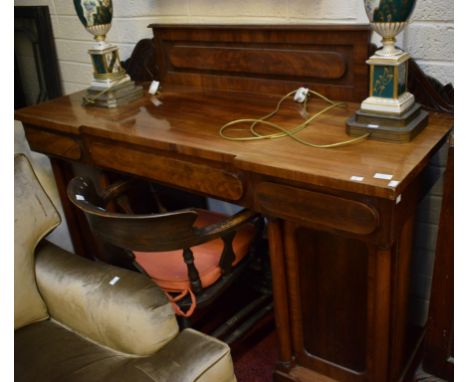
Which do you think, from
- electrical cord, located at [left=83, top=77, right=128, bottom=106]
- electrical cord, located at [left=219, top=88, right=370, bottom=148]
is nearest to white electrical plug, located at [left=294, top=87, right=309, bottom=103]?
electrical cord, located at [left=219, top=88, right=370, bottom=148]

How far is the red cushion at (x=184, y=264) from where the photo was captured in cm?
141

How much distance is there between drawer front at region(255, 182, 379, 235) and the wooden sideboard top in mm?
40

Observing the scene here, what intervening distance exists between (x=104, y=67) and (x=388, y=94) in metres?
0.99

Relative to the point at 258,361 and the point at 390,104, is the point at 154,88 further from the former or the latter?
the point at 258,361

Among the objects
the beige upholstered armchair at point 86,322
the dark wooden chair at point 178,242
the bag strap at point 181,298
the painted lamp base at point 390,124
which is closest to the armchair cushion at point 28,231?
the beige upholstered armchair at point 86,322

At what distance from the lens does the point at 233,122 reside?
1409mm

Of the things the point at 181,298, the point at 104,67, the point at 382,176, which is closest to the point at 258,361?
the point at 181,298

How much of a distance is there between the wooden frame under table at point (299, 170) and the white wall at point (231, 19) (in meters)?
0.07

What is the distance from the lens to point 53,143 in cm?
174

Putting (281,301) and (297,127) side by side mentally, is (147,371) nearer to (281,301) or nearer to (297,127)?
(281,301)

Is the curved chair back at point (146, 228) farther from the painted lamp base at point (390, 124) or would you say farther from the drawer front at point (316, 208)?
the painted lamp base at point (390, 124)

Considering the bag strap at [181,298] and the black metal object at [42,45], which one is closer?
the bag strap at [181,298]

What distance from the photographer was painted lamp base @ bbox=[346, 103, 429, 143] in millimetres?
1176

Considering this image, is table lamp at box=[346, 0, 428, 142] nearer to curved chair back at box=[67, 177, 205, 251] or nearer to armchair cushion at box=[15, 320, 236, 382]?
curved chair back at box=[67, 177, 205, 251]
